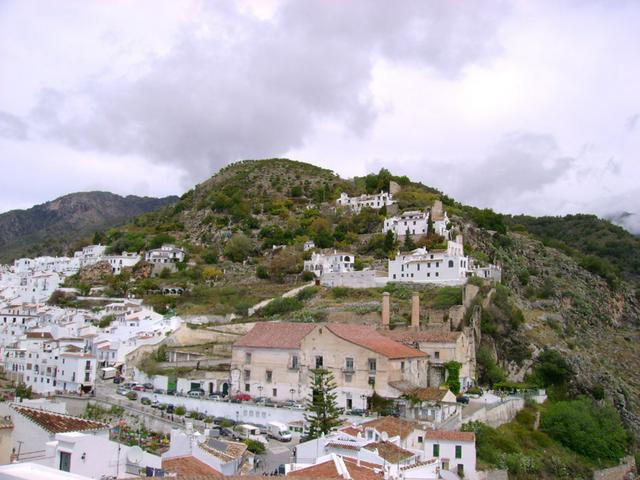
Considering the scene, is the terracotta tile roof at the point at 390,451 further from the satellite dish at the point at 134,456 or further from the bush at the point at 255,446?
the satellite dish at the point at 134,456

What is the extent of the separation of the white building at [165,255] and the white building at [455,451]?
184 feet

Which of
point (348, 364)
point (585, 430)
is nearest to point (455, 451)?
point (348, 364)

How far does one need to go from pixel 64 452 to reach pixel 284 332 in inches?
978

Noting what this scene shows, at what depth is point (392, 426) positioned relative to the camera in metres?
27.9

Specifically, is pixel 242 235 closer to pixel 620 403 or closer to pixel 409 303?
pixel 409 303

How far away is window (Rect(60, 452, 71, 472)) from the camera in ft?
48.1

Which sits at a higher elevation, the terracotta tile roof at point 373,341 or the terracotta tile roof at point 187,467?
the terracotta tile roof at point 373,341

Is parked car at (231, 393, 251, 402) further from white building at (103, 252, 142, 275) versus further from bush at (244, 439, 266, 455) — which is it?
white building at (103, 252, 142, 275)

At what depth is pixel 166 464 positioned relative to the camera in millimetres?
18172

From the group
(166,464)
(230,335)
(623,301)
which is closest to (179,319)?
(230,335)

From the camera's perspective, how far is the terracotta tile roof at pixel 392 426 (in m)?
27.2

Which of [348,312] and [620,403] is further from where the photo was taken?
[348,312]

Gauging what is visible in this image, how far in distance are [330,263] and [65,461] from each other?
51.3 meters

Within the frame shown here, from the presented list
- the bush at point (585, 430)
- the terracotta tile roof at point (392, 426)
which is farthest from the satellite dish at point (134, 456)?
the bush at point (585, 430)
